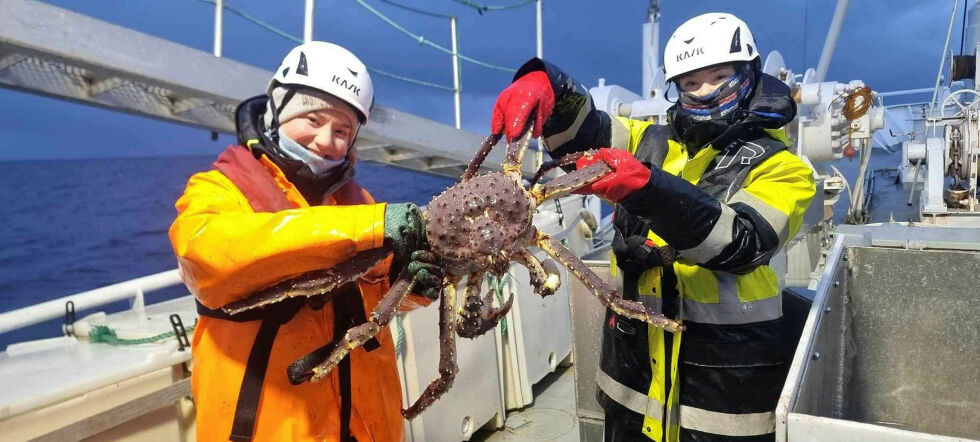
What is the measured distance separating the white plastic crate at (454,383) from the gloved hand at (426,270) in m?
1.26

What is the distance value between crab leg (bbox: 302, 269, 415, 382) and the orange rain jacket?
13cm

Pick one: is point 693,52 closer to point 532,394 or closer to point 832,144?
point 532,394

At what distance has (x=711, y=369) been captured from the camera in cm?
216

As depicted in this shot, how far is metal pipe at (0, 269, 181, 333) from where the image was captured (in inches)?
98.3

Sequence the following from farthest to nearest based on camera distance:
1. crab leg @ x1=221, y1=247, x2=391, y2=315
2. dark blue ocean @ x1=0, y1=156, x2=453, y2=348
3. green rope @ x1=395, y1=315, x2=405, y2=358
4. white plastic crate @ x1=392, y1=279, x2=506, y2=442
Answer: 1. dark blue ocean @ x1=0, y1=156, x2=453, y2=348
2. white plastic crate @ x1=392, y1=279, x2=506, y2=442
3. green rope @ x1=395, y1=315, x2=405, y2=358
4. crab leg @ x1=221, y1=247, x2=391, y2=315

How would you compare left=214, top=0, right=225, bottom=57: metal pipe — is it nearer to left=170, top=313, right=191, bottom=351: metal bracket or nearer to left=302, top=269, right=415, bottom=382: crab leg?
left=170, top=313, right=191, bottom=351: metal bracket

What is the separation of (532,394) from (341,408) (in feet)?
8.98

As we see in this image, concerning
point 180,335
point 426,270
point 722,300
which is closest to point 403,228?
point 426,270

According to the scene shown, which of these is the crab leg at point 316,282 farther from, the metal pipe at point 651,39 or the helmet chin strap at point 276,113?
the metal pipe at point 651,39

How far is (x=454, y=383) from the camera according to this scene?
11.6 feet

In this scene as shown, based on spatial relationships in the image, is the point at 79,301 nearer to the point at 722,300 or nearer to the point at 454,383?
the point at 454,383

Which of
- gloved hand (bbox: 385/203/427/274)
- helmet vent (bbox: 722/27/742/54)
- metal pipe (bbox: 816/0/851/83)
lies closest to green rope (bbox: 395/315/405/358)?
gloved hand (bbox: 385/203/427/274)

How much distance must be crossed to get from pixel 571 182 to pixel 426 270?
0.52 meters

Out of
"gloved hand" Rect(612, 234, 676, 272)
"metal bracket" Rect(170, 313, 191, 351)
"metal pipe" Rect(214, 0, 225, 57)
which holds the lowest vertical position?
"metal bracket" Rect(170, 313, 191, 351)
